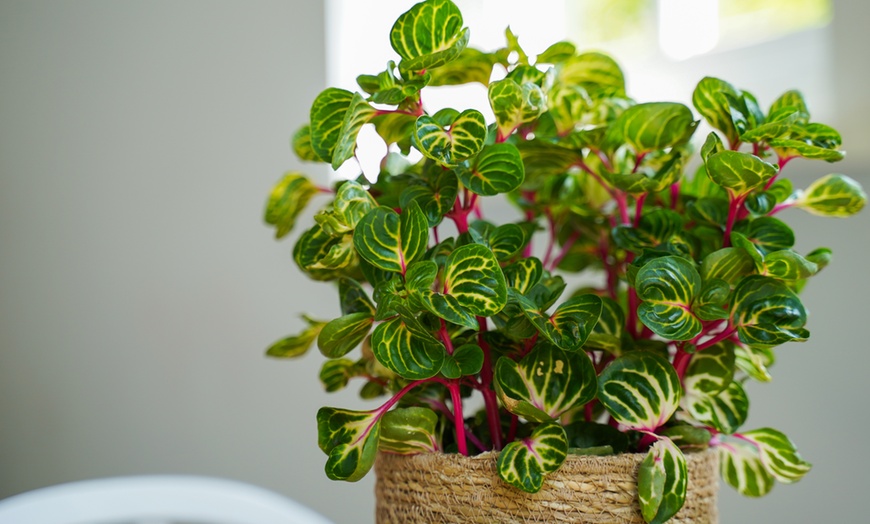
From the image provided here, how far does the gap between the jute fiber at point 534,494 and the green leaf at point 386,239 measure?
0.62 feet

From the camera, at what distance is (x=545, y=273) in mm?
788

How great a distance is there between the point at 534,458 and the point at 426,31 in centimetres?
39

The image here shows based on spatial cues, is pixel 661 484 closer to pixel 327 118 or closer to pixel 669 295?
pixel 669 295

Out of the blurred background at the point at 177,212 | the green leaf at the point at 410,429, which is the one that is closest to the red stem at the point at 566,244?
the green leaf at the point at 410,429

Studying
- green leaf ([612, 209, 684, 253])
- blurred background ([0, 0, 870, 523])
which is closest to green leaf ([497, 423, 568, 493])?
green leaf ([612, 209, 684, 253])

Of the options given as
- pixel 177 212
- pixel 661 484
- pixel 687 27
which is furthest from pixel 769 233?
pixel 177 212

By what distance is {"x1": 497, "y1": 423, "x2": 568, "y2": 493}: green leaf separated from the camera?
2.03ft

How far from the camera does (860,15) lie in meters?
1.24

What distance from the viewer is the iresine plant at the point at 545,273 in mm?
634

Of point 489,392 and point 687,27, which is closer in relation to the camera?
point 489,392

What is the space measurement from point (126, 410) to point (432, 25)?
128cm

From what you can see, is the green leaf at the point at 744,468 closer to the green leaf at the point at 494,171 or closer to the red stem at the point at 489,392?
the red stem at the point at 489,392

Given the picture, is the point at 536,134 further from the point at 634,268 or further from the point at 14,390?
the point at 14,390

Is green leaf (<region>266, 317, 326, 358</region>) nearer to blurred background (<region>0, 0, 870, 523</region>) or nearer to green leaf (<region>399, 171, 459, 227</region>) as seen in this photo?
green leaf (<region>399, 171, 459, 227</region>)
